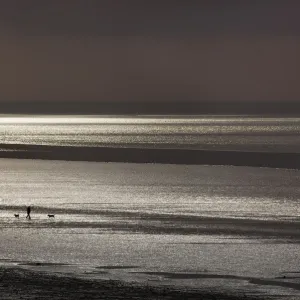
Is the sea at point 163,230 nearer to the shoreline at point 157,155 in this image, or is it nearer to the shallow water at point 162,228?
the shallow water at point 162,228

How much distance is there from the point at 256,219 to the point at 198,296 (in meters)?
10.6

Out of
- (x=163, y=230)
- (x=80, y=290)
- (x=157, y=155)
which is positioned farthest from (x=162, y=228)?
(x=157, y=155)

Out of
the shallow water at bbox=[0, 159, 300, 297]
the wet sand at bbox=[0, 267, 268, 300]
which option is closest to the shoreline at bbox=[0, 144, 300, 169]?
the shallow water at bbox=[0, 159, 300, 297]

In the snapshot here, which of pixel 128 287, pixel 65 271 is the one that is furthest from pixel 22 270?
pixel 128 287

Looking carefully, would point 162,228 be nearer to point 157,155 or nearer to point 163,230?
point 163,230

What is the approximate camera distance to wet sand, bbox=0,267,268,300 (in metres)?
15.2

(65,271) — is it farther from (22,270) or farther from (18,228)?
(18,228)

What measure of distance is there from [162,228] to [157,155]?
121 ft

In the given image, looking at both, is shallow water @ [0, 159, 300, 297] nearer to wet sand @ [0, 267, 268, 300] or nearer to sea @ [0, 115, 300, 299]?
sea @ [0, 115, 300, 299]

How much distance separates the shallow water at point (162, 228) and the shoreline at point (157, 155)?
37.8ft

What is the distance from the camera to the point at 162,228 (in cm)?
2388

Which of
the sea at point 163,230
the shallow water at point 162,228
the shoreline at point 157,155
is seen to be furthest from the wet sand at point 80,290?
the shoreline at point 157,155

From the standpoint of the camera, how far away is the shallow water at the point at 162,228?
1822 centimetres

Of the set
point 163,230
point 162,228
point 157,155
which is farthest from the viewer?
point 157,155
